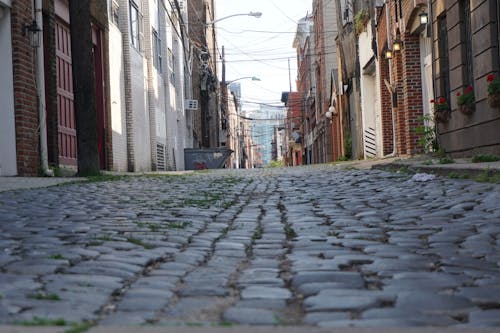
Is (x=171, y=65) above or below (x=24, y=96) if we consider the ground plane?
above

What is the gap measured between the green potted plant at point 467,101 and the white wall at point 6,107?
24.5ft

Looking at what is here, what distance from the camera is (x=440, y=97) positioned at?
1332 centimetres

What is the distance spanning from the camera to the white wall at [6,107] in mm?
11289

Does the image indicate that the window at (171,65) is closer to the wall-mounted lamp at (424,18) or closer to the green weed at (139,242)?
the wall-mounted lamp at (424,18)

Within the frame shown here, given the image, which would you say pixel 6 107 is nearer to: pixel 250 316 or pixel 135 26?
pixel 250 316

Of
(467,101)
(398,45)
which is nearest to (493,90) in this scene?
(467,101)

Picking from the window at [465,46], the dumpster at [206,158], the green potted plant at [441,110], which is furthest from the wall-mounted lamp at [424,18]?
the dumpster at [206,158]

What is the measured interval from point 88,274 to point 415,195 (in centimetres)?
449

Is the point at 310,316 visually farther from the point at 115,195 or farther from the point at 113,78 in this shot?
the point at 113,78

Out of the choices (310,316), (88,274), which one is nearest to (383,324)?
(310,316)

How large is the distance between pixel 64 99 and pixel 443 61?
7957mm

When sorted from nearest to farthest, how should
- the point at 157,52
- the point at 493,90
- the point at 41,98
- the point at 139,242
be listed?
1. the point at 139,242
2. the point at 493,90
3. the point at 41,98
4. the point at 157,52

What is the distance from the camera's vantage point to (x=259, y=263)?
3367mm

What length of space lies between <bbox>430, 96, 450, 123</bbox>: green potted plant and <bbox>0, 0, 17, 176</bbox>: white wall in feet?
25.4
